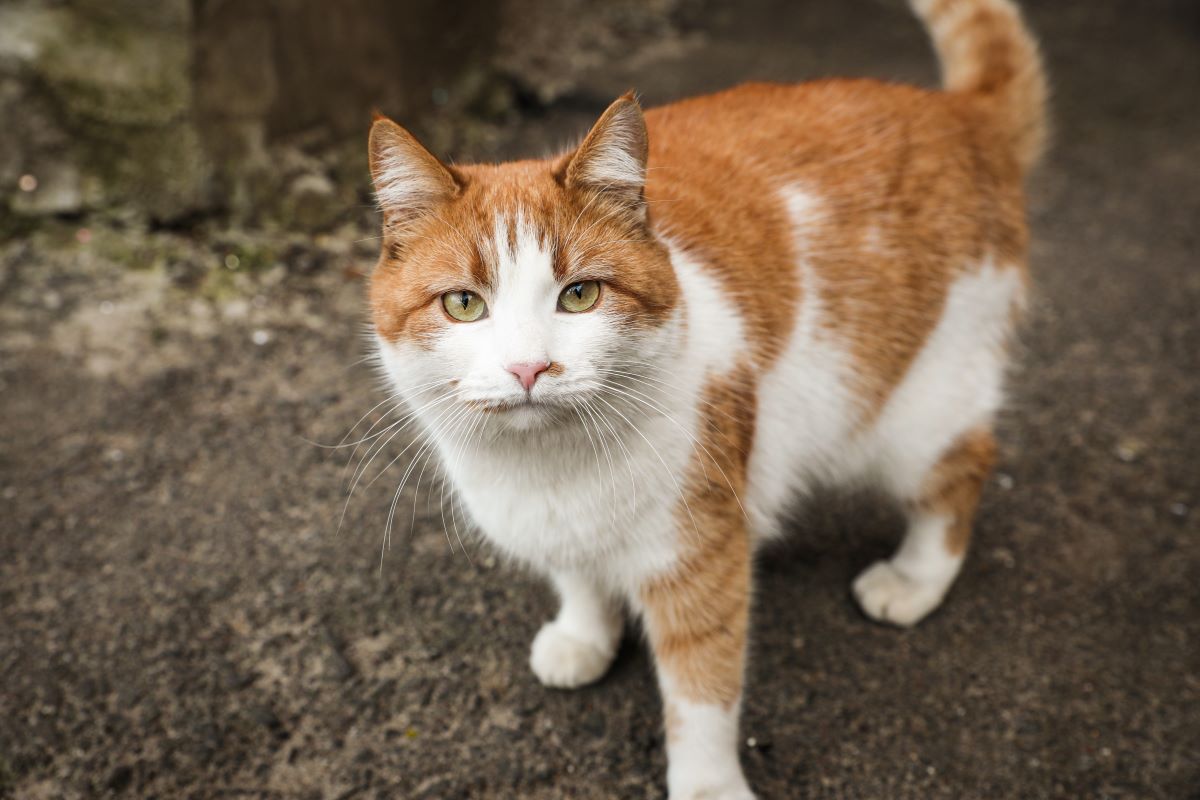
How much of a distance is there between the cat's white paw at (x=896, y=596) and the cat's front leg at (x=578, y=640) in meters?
0.62

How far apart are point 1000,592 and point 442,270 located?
169 centimetres

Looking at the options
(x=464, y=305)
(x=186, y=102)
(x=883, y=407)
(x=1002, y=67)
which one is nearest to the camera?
(x=464, y=305)

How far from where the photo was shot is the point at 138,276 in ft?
11.5

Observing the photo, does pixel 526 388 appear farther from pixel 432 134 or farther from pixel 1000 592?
pixel 432 134

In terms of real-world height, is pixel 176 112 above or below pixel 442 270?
above

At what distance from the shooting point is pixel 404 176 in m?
1.68

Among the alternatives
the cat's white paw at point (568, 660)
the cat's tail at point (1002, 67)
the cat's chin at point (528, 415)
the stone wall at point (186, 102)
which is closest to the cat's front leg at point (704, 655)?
the cat's white paw at point (568, 660)

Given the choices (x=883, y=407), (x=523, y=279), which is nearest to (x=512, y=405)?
(x=523, y=279)

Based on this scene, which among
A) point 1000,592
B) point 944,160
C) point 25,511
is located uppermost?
point 944,160

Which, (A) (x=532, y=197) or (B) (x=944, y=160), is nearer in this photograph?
(A) (x=532, y=197)

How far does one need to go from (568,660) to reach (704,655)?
1.41 ft

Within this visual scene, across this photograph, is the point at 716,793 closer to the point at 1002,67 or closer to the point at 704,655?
the point at 704,655

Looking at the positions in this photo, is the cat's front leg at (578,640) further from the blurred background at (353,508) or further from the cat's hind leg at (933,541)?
the cat's hind leg at (933,541)

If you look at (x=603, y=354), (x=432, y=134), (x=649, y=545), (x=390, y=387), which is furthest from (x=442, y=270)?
(x=432, y=134)
